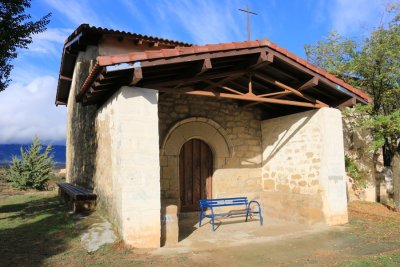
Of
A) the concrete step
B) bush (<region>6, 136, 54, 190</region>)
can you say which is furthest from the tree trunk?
bush (<region>6, 136, 54, 190</region>)

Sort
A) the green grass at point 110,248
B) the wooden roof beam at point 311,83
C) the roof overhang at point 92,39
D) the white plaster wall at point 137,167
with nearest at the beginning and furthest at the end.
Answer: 1. the green grass at point 110,248
2. the white plaster wall at point 137,167
3. the wooden roof beam at point 311,83
4. the roof overhang at point 92,39

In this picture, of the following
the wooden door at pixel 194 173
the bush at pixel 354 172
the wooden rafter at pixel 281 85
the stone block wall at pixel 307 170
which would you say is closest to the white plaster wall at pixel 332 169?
the stone block wall at pixel 307 170

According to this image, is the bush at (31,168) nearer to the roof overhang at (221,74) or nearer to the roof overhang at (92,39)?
the roof overhang at (92,39)

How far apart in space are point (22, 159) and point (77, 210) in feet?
30.6

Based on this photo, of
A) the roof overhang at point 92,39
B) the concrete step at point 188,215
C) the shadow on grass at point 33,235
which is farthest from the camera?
the roof overhang at point 92,39

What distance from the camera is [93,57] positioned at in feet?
29.0

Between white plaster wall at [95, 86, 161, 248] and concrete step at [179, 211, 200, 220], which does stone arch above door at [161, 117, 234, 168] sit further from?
white plaster wall at [95, 86, 161, 248]

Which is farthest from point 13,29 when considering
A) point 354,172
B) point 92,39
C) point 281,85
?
point 354,172

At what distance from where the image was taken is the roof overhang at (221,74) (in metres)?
5.05

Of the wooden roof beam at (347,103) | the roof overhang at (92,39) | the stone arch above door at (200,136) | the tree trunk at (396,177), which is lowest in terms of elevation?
the tree trunk at (396,177)

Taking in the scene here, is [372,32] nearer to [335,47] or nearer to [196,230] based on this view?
[335,47]

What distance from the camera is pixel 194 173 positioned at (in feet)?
→ 27.5

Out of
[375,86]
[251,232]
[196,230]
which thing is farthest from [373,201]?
[196,230]

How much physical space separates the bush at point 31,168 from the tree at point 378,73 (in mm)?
12492
